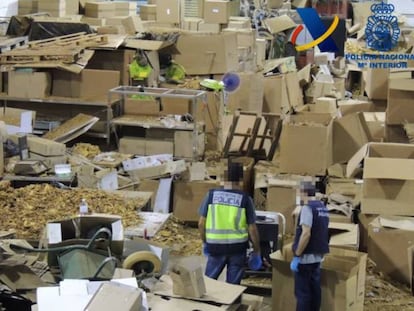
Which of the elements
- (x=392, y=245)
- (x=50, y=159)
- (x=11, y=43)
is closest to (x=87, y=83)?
(x=11, y=43)

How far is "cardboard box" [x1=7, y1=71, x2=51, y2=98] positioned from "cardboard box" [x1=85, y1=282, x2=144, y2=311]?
5135 mm

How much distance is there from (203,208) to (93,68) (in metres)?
4.26

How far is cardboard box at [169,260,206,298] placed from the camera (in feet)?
13.4

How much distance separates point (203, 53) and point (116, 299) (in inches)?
249

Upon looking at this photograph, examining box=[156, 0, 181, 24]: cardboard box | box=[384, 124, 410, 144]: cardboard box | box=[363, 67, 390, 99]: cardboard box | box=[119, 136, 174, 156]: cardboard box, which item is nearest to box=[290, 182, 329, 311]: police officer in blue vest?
box=[119, 136, 174, 156]: cardboard box

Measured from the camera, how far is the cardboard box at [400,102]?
8055 millimetres

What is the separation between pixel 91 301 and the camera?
3629mm

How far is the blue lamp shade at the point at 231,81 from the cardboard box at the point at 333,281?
4553mm

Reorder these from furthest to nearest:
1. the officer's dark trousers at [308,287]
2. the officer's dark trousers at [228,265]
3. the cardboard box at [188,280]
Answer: the officer's dark trousers at [228,265] < the officer's dark trousers at [308,287] < the cardboard box at [188,280]

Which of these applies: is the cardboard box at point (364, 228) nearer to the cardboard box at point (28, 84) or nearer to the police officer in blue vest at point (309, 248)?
the police officer in blue vest at point (309, 248)

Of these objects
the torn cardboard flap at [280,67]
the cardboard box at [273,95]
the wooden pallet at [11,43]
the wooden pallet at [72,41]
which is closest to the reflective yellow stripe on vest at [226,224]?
the wooden pallet at [72,41]

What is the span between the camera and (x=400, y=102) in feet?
26.6

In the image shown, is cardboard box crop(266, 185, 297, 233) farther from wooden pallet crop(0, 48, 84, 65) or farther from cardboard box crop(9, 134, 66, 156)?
wooden pallet crop(0, 48, 84, 65)

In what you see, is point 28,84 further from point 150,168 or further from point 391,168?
point 391,168
